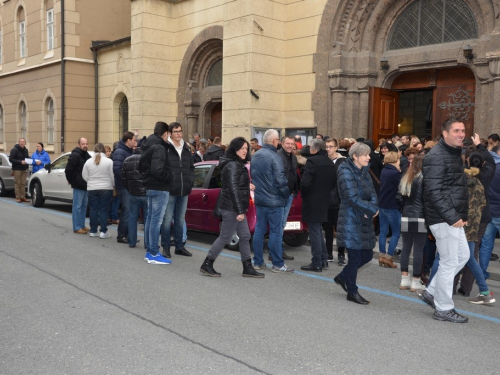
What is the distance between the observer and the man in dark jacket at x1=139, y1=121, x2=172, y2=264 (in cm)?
759

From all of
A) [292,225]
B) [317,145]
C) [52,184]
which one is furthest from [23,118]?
[317,145]

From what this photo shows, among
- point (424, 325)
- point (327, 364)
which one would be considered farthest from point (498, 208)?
point (327, 364)

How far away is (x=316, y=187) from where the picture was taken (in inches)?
290

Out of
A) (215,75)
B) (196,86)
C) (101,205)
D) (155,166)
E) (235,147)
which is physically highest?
(215,75)

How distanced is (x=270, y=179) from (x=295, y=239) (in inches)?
94.3

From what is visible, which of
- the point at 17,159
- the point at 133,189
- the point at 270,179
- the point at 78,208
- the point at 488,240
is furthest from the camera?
the point at 17,159

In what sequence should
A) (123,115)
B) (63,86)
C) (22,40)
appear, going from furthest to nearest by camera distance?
(22,40) → (63,86) → (123,115)

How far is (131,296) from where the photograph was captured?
19.3ft

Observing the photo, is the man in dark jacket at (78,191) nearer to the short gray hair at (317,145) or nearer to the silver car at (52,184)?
the silver car at (52,184)

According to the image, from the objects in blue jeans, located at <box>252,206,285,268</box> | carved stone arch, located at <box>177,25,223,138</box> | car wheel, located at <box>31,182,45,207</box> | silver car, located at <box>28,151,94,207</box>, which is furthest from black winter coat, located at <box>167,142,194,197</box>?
carved stone arch, located at <box>177,25,223,138</box>

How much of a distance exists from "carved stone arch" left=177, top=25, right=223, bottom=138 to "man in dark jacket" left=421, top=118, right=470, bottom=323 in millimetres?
13657

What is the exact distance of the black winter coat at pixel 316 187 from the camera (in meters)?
7.30

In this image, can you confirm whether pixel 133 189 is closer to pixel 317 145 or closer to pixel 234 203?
pixel 234 203

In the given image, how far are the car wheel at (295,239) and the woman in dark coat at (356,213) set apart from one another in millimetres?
3206
